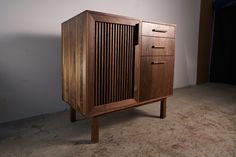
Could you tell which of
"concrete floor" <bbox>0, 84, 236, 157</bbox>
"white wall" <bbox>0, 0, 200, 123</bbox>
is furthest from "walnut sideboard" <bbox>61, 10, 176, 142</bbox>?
"white wall" <bbox>0, 0, 200, 123</bbox>

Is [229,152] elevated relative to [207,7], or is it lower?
lower

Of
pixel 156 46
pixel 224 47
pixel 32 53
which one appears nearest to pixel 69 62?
pixel 32 53

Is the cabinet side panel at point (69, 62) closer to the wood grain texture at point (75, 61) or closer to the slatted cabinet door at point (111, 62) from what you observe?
the wood grain texture at point (75, 61)

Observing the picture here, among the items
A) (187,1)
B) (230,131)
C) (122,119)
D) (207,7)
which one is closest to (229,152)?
(230,131)

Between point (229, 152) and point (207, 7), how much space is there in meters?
2.68

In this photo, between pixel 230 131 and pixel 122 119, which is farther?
pixel 122 119

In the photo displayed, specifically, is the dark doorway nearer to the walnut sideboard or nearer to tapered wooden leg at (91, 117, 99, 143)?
the walnut sideboard

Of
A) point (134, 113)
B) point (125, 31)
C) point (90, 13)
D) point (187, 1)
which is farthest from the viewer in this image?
point (187, 1)

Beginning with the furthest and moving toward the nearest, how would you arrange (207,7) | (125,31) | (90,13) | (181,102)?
(207,7)
(181,102)
(125,31)
(90,13)

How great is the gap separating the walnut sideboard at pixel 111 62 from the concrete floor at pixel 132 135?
14cm

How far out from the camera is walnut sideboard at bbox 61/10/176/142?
1.05 metres

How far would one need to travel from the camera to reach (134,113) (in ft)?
5.45

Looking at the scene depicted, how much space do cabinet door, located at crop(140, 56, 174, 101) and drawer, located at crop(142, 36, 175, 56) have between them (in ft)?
0.13

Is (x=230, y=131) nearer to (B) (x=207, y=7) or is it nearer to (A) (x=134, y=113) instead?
(A) (x=134, y=113)
